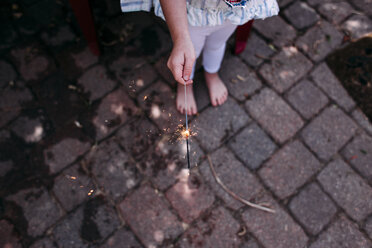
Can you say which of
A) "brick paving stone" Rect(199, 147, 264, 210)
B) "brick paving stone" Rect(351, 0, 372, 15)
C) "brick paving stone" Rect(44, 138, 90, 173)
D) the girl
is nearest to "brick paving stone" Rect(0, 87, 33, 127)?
"brick paving stone" Rect(44, 138, 90, 173)

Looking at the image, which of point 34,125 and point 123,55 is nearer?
point 34,125

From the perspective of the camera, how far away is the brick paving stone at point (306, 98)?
2.55 meters

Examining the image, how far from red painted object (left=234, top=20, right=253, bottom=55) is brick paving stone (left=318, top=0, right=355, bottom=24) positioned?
1007 millimetres

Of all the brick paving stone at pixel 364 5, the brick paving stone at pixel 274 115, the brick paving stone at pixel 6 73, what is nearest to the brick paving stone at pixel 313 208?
the brick paving stone at pixel 274 115

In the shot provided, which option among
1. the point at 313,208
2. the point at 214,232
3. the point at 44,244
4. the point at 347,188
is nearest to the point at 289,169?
the point at 313,208

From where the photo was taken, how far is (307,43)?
2.81m

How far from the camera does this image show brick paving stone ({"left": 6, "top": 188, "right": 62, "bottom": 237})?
85.0 inches

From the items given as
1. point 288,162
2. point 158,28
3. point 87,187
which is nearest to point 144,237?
point 87,187

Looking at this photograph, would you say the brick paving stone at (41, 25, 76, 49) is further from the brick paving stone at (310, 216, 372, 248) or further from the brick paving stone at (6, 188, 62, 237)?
the brick paving stone at (310, 216, 372, 248)

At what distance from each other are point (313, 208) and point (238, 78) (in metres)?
1.27

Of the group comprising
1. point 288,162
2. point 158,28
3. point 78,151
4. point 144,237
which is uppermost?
point 158,28

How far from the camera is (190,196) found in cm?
225

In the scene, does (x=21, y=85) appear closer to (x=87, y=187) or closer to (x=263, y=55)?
(x=87, y=187)

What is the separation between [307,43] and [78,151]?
2370 mm
